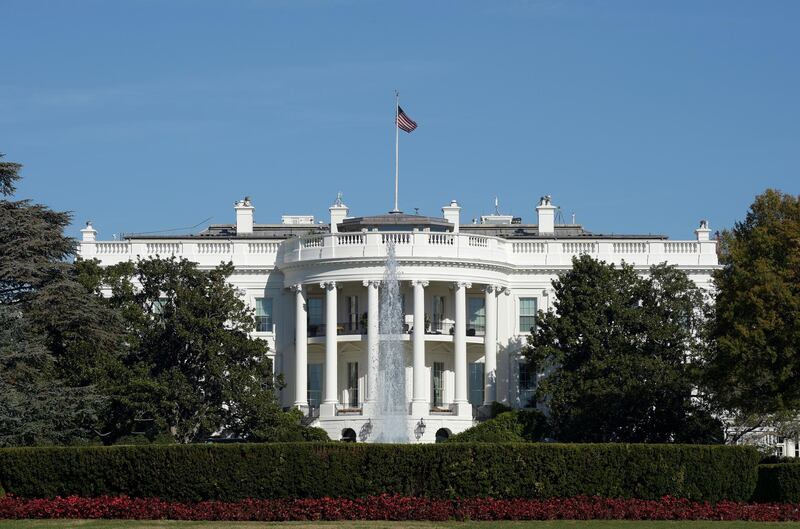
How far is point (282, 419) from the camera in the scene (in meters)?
64.1

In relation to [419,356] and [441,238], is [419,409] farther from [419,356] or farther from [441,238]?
[441,238]

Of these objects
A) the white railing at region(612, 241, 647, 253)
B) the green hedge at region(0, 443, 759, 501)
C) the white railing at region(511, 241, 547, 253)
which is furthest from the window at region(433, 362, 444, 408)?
the green hedge at region(0, 443, 759, 501)

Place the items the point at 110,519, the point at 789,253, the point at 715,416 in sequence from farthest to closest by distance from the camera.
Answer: the point at 715,416 < the point at 789,253 < the point at 110,519

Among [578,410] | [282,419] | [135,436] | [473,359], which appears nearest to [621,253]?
[473,359]

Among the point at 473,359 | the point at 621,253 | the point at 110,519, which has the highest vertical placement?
the point at 621,253

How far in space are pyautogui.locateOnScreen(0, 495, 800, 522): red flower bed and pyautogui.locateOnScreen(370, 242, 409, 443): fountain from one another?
24.8 m

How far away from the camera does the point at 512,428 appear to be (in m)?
68.2

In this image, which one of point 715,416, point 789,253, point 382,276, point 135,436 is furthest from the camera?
point 382,276

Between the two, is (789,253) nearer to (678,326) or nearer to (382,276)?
(678,326)

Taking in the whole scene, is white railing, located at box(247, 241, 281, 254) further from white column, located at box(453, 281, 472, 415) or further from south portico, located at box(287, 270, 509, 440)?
white column, located at box(453, 281, 472, 415)

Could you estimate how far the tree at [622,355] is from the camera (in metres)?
63.3

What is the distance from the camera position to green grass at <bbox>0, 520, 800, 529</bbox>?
4012cm

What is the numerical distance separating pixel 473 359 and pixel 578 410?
41.6 feet

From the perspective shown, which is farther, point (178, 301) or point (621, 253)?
point (621, 253)
